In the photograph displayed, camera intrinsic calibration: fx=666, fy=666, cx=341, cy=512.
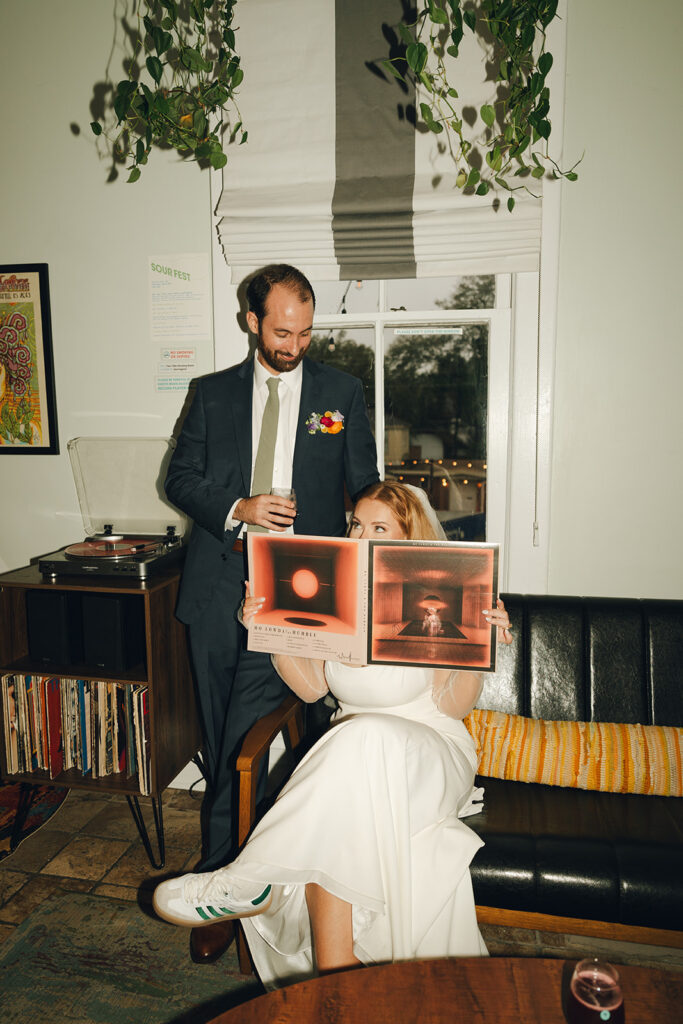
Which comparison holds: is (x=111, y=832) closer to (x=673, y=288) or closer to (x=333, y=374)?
(x=333, y=374)

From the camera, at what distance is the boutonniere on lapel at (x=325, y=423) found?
211cm

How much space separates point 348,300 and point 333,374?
0.57m

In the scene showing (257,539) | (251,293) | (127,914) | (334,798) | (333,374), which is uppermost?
(251,293)

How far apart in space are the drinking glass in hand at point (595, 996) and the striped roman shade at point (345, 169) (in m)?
2.07

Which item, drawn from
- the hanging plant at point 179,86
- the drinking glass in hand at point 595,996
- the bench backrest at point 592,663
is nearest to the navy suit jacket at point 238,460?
the bench backrest at point 592,663

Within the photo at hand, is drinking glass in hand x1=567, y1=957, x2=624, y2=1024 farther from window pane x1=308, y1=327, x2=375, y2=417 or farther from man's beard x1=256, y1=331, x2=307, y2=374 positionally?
window pane x1=308, y1=327, x2=375, y2=417

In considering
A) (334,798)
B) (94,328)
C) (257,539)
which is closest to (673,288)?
(257,539)

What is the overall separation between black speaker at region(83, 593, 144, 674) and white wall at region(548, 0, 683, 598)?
1547mm

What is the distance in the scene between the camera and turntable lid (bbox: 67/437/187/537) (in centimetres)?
269

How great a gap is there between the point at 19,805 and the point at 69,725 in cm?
56

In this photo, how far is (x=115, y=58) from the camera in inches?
100

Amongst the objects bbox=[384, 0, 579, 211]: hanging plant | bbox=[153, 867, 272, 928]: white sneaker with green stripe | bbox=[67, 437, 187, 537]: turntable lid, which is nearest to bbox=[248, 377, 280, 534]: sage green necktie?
bbox=[67, 437, 187, 537]: turntable lid

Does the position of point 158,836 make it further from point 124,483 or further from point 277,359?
point 277,359

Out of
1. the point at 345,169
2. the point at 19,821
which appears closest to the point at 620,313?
the point at 345,169
